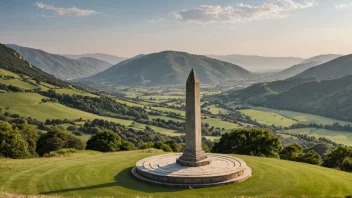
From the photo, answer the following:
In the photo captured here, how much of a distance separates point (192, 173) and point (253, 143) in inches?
963


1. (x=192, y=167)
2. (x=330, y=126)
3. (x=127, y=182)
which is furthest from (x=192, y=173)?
(x=330, y=126)

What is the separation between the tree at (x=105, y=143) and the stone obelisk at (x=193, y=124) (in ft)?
84.2

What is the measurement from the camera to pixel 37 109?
427 feet

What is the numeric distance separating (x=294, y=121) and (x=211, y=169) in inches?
5687

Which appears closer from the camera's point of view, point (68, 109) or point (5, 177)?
point (5, 177)

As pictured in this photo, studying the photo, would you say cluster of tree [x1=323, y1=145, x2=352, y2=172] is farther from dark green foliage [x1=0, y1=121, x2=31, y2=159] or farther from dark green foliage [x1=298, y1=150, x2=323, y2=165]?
dark green foliage [x1=0, y1=121, x2=31, y2=159]

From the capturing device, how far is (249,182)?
29891 millimetres

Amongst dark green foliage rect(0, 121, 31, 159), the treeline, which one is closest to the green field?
dark green foliage rect(0, 121, 31, 159)

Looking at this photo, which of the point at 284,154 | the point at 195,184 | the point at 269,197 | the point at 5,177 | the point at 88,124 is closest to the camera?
the point at 269,197

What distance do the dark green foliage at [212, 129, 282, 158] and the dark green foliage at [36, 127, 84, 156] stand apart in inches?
1238

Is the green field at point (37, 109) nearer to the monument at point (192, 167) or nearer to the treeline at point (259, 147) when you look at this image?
the treeline at point (259, 147)

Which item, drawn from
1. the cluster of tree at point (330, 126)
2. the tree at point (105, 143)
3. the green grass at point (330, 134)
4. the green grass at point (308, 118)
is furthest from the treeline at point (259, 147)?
the green grass at point (308, 118)

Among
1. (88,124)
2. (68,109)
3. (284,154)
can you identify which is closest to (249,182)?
A: (284,154)

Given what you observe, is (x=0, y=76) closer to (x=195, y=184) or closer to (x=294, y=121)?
(x=294, y=121)
